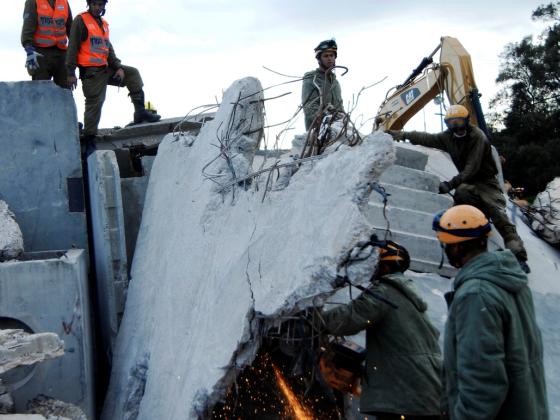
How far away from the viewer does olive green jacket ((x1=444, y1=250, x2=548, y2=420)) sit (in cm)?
285

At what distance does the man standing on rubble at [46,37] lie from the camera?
753 cm

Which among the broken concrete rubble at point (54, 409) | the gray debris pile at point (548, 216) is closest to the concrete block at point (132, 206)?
the broken concrete rubble at point (54, 409)

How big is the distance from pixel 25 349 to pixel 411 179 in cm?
435

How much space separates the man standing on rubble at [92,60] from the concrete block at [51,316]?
2.44 m

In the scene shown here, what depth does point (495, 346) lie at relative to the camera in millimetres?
2838

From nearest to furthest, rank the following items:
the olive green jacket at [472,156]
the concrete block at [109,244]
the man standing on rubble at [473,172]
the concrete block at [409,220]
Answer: the concrete block at [109,244]
the concrete block at [409,220]
the man standing on rubble at [473,172]
the olive green jacket at [472,156]

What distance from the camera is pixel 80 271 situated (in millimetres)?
5668

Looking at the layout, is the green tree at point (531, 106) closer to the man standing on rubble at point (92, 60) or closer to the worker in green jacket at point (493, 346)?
the man standing on rubble at point (92, 60)

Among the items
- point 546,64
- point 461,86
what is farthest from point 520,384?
point 546,64

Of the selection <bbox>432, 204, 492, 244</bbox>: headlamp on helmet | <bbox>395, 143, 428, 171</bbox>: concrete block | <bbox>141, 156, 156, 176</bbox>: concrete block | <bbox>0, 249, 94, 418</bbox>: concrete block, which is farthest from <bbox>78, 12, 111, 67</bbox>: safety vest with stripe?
<bbox>432, 204, 492, 244</bbox>: headlamp on helmet

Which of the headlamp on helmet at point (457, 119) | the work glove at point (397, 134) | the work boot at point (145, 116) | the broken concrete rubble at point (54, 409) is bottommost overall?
the broken concrete rubble at point (54, 409)

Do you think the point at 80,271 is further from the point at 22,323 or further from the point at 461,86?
the point at 461,86

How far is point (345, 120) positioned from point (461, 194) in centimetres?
333

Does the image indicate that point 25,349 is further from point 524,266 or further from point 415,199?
point 524,266
